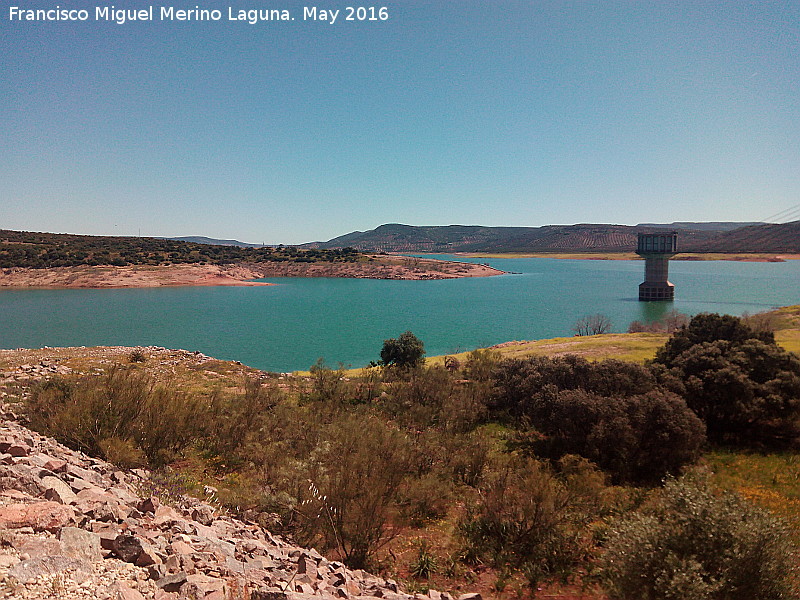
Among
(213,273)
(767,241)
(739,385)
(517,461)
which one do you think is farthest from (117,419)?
(767,241)

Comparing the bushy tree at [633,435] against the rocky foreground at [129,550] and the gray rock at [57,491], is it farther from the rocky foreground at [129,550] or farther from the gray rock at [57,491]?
the gray rock at [57,491]

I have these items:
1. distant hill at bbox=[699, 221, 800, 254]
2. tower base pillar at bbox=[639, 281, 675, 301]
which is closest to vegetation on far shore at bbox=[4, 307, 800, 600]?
tower base pillar at bbox=[639, 281, 675, 301]

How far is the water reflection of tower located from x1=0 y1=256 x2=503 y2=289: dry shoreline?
5274 cm

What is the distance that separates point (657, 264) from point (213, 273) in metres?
100

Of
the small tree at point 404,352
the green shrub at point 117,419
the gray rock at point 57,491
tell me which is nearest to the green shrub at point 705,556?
the gray rock at point 57,491

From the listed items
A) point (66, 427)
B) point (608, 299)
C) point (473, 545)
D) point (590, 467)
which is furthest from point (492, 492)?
point (608, 299)

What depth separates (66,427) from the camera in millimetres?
11242

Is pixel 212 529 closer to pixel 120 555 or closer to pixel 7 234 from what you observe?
pixel 120 555

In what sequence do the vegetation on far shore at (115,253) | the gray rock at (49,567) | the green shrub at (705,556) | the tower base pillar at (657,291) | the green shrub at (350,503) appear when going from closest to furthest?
the gray rock at (49,567)
the green shrub at (705,556)
the green shrub at (350,503)
the tower base pillar at (657,291)
the vegetation on far shore at (115,253)

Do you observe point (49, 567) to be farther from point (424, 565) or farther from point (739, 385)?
point (739, 385)

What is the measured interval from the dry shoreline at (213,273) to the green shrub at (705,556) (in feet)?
357

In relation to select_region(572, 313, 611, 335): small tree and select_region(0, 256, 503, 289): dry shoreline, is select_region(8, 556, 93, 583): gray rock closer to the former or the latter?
select_region(572, 313, 611, 335): small tree

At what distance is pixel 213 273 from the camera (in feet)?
373

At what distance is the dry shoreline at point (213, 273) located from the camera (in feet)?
314
